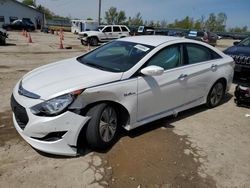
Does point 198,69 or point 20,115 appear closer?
point 20,115

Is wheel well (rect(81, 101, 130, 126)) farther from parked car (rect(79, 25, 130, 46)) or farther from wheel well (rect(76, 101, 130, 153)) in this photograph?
parked car (rect(79, 25, 130, 46))

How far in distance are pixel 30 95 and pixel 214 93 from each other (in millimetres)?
3799

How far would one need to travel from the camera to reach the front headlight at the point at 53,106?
126 inches

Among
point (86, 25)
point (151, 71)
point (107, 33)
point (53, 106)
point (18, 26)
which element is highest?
point (151, 71)

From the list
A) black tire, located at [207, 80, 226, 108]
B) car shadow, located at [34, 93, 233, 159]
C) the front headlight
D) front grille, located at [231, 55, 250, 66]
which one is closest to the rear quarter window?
black tire, located at [207, 80, 226, 108]

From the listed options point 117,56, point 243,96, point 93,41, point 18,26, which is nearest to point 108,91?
point 117,56

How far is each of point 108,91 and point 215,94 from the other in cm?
302

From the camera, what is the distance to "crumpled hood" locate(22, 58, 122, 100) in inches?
131

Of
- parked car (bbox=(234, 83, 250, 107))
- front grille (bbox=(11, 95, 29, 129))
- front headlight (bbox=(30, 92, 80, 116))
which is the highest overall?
front headlight (bbox=(30, 92, 80, 116))

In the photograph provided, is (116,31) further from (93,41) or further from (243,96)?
(243,96)

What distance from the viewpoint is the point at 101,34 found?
72.4 feet

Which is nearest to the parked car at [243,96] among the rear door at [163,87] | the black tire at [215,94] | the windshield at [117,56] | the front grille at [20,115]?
the black tire at [215,94]

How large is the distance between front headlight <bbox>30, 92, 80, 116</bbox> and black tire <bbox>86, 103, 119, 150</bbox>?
32 centimetres

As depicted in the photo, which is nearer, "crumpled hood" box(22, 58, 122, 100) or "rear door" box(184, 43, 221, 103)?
"crumpled hood" box(22, 58, 122, 100)
